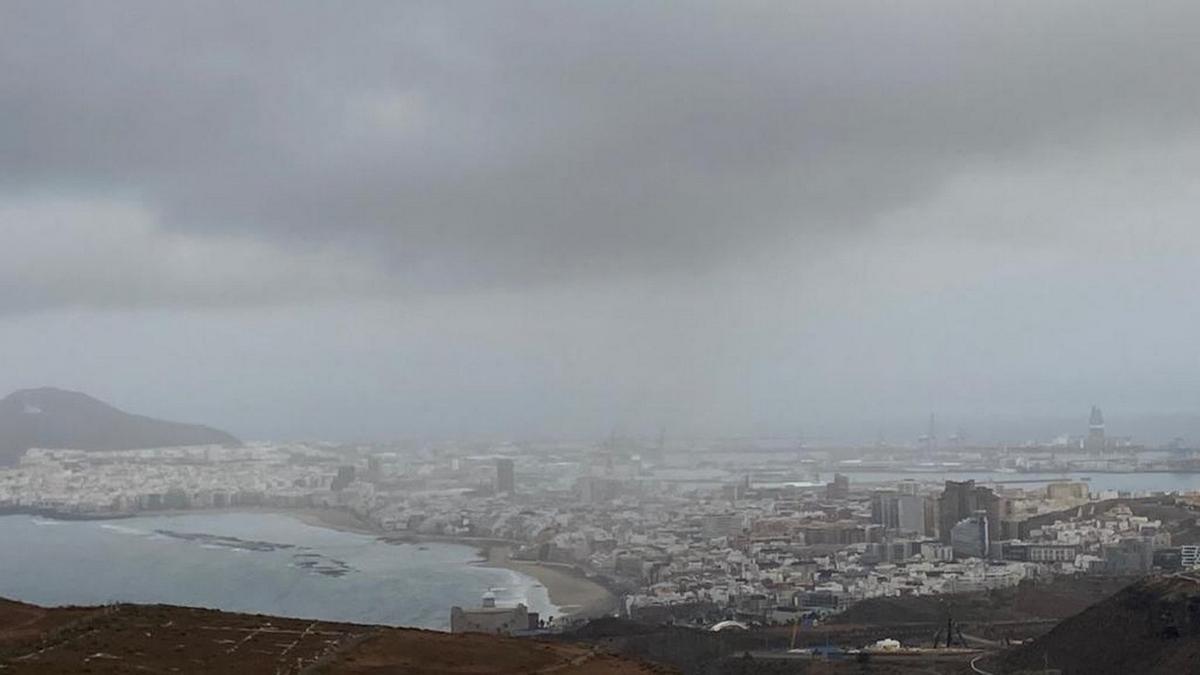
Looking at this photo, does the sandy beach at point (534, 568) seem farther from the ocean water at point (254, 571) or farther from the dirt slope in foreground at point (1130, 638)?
the dirt slope in foreground at point (1130, 638)

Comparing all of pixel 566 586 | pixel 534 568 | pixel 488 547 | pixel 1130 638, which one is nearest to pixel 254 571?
pixel 534 568

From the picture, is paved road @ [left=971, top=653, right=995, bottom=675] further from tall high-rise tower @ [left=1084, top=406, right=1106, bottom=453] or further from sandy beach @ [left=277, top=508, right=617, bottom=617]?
tall high-rise tower @ [left=1084, top=406, right=1106, bottom=453]

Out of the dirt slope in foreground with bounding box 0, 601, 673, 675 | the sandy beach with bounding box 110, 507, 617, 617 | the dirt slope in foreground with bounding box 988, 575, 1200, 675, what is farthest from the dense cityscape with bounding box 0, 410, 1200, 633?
the dirt slope in foreground with bounding box 0, 601, 673, 675

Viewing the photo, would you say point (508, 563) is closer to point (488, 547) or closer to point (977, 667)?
point (488, 547)

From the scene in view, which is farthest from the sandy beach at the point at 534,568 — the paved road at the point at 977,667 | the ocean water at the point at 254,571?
the paved road at the point at 977,667

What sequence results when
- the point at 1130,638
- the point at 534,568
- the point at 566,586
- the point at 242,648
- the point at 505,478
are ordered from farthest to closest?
the point at 505,478 → the point at 534,568 → the point at 566,586 → the point at 1130,638 → the point at 242,648

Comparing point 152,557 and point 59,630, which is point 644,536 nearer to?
point 152,557

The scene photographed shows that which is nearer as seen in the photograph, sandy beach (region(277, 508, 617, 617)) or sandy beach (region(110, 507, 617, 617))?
sandy beach (region(277, 508, 617, 617))
